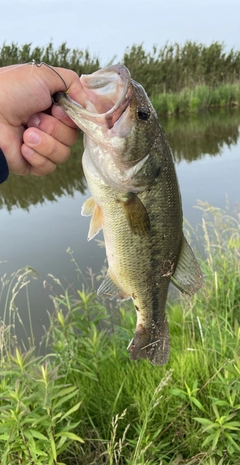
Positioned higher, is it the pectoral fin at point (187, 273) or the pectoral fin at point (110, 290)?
the pectoral fin at point (187, 273)

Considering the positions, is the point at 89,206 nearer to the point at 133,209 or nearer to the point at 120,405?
the point at 133,209

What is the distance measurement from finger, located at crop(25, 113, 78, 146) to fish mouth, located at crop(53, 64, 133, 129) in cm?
12

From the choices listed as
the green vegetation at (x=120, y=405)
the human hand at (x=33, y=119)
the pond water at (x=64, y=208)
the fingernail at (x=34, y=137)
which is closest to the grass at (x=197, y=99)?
the pond water at (x=64, y=208)

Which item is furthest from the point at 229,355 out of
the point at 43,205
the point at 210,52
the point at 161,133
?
the point at 210,52

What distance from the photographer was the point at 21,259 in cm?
533

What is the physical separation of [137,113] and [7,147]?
0.69 metres

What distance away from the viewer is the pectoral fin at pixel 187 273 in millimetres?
A: 1810

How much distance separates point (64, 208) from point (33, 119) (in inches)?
217

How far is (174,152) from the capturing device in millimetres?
11266

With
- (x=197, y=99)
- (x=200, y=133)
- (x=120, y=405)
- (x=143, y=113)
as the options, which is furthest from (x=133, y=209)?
(x=197, y=99)

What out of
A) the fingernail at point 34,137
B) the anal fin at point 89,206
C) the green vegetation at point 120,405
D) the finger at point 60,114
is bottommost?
the green vegetation at point 120,405

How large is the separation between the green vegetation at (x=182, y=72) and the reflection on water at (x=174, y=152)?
3.50 feet

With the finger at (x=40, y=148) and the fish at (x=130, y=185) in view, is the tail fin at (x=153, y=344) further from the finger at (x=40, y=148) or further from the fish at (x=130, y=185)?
the finger at (x=40, y=148)

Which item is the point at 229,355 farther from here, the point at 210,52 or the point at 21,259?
the point at 210,52
